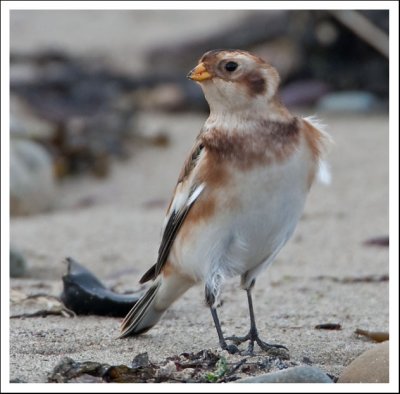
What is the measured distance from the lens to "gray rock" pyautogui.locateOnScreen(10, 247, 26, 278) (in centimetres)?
639

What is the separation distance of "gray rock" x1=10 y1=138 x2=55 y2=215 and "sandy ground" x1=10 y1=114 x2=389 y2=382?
157 millimetres

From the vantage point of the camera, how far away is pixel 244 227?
4668mm

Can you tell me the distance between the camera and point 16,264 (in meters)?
6.44

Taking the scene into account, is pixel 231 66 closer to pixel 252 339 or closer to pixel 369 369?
pixel 252 339

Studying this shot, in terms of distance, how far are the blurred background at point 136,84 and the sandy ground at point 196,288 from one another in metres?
0.05

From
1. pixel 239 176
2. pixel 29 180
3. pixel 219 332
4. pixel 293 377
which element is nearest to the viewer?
pixel 293 377

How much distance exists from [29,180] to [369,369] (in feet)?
14.6

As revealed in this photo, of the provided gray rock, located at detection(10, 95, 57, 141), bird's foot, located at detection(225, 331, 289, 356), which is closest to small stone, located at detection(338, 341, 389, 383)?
bird's foot, located at detection(225, 331, 289, 356)

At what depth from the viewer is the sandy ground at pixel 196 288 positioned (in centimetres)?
499

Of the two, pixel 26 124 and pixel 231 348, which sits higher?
pixel 26 124

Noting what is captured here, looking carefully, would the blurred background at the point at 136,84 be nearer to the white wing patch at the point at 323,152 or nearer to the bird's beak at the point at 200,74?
the white wing patch at the point at 323,152

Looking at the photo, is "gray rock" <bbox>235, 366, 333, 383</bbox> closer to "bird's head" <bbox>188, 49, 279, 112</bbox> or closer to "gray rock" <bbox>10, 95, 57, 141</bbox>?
"bird's head" <bbox>188, 49, 279, 112</bbox>

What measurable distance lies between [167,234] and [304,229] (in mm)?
2679

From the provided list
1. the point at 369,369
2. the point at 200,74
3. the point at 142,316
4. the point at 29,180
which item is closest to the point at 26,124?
the point at 29,180
